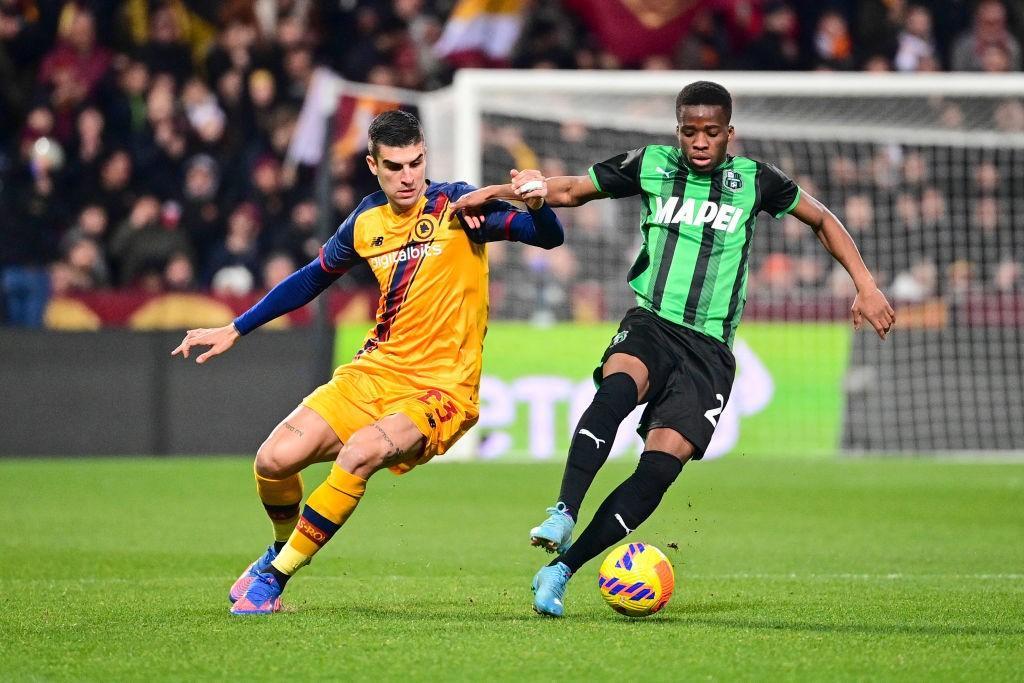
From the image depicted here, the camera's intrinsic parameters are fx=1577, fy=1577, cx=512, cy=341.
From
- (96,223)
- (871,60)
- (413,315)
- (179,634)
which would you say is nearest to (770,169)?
(413,315)

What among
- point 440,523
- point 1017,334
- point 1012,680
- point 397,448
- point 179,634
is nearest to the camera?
Answer: point 1012,680

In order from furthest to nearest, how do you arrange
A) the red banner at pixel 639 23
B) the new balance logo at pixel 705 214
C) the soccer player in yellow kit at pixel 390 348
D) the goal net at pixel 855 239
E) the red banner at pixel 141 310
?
the red banner at pixel 639 23 < the goal net at pixel 855 239 < the red banner at pixel 141 310 < the new balance logo at pixel 705 214 < the soccer player in yellow kit at pixel 390 348

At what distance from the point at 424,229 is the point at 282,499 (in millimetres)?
1218

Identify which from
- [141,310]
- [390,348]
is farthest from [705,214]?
[141,310]

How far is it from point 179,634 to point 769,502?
6359 mm

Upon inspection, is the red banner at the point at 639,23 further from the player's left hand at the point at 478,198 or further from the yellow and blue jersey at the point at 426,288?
the player's left hand at the point at 478,198

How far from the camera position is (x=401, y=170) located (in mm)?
6172

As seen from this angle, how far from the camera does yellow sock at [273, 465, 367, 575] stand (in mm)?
5906

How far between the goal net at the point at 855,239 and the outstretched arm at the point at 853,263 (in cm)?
818

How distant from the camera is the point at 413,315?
629 cm

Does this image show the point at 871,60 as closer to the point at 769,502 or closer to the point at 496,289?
the point at 496,289

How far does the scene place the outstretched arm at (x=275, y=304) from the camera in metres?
6.36

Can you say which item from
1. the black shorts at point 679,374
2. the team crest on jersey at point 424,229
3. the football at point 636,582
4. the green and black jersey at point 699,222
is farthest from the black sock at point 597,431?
the team crest on jersey at point 424,229

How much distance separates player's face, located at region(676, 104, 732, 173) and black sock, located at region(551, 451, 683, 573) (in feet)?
3.77
